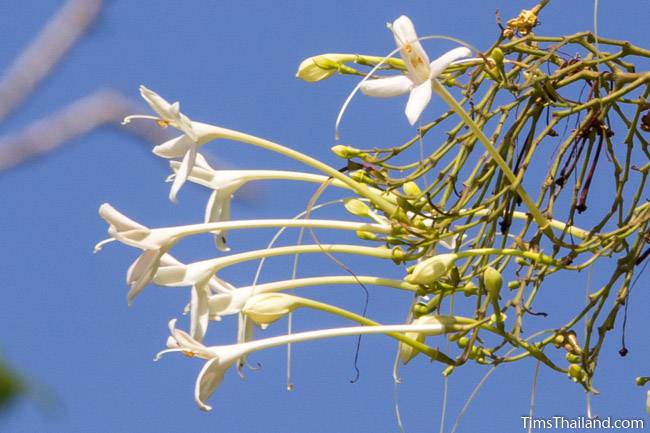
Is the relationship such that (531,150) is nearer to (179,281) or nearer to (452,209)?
(452,209)

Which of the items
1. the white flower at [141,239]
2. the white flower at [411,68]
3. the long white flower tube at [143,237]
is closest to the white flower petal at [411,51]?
the white flower at [411,68]

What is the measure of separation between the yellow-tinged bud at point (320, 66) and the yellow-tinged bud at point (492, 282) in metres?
0.41

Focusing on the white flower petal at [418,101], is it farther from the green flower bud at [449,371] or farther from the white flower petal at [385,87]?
the green flower bud at [449,371]

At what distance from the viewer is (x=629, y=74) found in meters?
1.21

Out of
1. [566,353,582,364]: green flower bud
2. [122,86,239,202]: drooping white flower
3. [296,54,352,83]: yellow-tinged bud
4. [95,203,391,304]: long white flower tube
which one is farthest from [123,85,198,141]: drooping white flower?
[566,353,582,364]: green flower bud

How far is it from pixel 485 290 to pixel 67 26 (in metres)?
0.58

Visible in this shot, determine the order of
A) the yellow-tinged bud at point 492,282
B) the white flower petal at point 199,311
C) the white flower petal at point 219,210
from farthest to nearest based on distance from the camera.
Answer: the white flower petal at point 219,210
the white flower petal at point 199,311
the yellow-tinged bud at point 492,282

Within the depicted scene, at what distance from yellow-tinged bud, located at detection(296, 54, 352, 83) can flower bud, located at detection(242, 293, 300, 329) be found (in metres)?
0.34

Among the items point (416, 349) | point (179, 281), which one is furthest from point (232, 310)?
point (416, 349)

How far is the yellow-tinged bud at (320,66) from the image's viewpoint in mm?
1368

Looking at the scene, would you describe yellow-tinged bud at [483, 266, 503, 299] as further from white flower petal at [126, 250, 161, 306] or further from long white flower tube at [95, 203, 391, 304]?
white flower petal at [126, 250, 161, 306]

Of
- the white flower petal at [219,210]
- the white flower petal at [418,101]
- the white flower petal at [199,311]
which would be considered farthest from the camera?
the white flower petal at [219,210]

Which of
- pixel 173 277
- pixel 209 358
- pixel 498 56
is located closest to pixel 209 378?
pixel 209 358

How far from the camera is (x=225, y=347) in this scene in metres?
1.17
